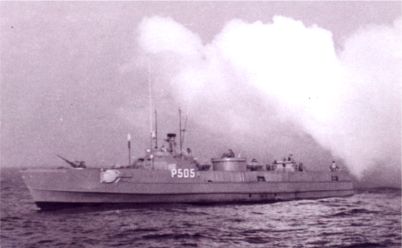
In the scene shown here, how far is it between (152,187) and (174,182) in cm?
150

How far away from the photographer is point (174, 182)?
30078 millimetres

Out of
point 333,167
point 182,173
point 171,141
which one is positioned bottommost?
point 182,173

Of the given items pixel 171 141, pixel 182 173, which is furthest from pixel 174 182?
pixel 171 141

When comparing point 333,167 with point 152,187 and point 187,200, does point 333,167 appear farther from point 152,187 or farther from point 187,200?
point 152,187

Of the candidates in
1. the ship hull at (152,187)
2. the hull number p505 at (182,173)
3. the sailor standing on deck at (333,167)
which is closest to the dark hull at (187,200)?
the ship hull at (152,187)

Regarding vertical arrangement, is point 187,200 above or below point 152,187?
below

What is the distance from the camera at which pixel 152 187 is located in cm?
2927

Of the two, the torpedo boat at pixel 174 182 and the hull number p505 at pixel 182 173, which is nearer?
the torpedo boat at pixel 174 182

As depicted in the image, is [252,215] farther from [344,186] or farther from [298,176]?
Result: [344,186]

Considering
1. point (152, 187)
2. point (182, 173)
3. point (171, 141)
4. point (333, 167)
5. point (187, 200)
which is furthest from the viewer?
point (333, 167)

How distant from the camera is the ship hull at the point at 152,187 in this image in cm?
2806

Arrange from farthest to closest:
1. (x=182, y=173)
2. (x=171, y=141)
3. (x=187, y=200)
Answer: (x=171, y=141) < (x=182, y=173) < (x=187, y=200)

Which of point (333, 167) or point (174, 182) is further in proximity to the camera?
point (333, 167)

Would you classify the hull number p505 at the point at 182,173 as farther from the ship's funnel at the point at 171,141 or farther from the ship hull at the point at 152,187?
the ship's funnel at the point at 171,141
